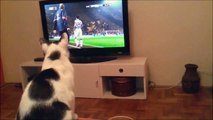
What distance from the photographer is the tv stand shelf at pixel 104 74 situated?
2854 mm

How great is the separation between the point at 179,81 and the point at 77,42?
1.41 meters

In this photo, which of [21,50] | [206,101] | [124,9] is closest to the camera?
[206,101]

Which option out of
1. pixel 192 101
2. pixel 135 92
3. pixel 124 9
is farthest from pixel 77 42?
pixel 192 101

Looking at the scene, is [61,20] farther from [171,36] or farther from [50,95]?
[50,95]

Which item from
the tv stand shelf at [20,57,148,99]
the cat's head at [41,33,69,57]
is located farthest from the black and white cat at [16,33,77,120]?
the tv stand shelf at [20,57,148,99]

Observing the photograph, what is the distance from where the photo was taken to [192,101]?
2.75m

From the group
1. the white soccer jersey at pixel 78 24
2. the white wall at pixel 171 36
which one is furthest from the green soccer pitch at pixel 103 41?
the white wall at pixel 171 36

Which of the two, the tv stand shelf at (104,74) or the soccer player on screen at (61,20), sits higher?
the soccer player on screen at (61,20)

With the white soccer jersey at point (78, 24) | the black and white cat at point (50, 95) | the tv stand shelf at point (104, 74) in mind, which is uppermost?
the white soccer jersey at point (78, 24)

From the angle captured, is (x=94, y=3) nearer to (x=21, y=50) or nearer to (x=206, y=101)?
(x=21, y=50)

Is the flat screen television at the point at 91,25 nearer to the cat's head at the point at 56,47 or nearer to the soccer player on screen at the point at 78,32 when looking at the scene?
the soccer player on screen at the point at 78,32

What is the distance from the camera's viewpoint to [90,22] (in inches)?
121

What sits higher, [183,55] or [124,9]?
[124,9]

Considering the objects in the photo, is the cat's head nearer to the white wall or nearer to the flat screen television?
the flat screen television
